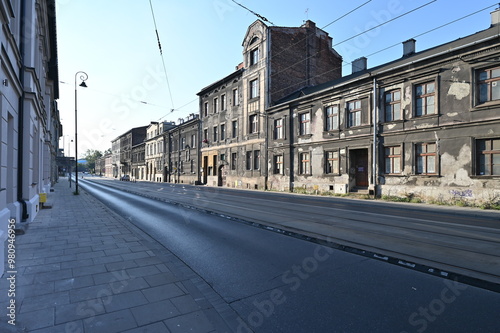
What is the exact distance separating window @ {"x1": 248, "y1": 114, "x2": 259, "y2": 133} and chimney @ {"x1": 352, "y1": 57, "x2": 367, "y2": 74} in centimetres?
1091

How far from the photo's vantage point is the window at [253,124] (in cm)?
3164

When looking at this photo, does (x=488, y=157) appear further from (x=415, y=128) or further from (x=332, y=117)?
(x=332, y=117)

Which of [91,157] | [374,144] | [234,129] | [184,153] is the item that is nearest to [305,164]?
[374,144]

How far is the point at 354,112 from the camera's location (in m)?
21.3

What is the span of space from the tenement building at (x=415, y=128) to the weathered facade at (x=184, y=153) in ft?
73.2

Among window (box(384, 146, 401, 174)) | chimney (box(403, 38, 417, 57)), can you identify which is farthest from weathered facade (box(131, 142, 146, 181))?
window (box(384, 146, 401, 174))

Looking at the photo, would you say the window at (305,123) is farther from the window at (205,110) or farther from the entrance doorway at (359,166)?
the window at (205,110)

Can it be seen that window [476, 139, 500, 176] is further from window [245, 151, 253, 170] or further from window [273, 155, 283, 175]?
window [245, 151, 253, 170]

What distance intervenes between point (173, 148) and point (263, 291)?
50817 millimetres

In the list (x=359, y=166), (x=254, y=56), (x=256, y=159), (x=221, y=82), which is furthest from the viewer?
(x=221, y=82)

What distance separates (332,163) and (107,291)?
20.9 meters

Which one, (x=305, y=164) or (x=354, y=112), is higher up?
(x=354, y=112)

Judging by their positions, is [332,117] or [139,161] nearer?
[332,117]

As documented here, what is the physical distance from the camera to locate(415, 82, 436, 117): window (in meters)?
16.8
